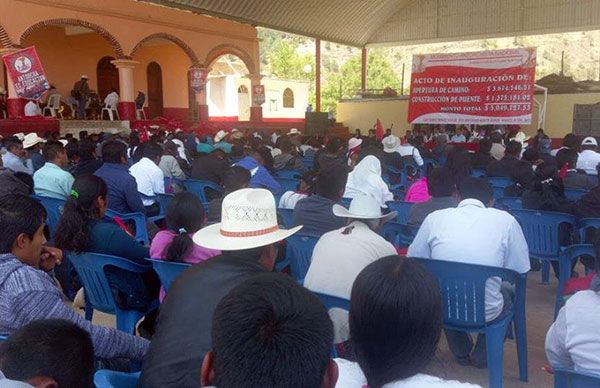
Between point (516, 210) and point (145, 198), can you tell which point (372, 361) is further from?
point (145, 198)

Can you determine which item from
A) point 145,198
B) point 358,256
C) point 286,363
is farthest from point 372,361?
point 145,198

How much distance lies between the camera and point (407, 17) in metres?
21.2

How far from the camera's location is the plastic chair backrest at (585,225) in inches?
143

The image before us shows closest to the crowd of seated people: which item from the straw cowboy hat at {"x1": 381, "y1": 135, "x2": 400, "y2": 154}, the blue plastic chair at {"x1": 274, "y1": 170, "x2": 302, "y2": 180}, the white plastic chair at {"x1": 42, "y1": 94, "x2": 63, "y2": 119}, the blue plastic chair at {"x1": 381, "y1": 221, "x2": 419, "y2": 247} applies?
the blue plastic chair at {"x1": 381, "y1": 221, "x2": 419, "y2": 247}

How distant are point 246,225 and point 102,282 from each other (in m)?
1.12

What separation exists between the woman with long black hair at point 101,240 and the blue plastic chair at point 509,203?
296 centimetres

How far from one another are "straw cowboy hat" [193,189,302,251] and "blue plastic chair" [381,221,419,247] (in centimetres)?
178

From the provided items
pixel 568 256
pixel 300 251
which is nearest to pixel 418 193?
pixel 568 256

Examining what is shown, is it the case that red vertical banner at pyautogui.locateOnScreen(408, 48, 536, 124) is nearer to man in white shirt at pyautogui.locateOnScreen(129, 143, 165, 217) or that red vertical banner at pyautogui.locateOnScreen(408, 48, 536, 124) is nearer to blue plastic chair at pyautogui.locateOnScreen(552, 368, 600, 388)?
man in white shirt at pyautogui.locateOnScreen(129, 143, 165, 217)

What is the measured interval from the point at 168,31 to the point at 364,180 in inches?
477

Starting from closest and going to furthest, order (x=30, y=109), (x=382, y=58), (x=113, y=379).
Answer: (x=113, y=379), (x=30, y=109), (x=382, y=58)

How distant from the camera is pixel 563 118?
16.0 meters

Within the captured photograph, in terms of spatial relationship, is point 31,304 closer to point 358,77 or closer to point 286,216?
point 286,216

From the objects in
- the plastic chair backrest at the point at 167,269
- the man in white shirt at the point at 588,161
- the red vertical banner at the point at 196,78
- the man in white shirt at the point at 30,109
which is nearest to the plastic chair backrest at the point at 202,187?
the plastic chair backrest at the point at 167,269
